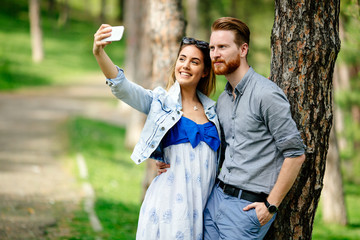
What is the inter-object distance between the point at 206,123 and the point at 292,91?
2.26 feet

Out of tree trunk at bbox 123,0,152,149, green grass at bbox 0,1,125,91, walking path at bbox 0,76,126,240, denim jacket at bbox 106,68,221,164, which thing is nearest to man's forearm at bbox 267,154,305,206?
denim jacket at bbox 106,68,221,164

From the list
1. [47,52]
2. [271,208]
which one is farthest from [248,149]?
[47,52]

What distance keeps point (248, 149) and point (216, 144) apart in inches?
15.6

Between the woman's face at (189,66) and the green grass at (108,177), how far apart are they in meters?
3.15

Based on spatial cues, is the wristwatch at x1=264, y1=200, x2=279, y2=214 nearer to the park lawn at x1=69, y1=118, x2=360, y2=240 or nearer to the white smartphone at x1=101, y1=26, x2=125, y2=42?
the white smartphone at x1=101, y1=26, x2=125, y2=42

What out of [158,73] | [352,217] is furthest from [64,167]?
[352,217]

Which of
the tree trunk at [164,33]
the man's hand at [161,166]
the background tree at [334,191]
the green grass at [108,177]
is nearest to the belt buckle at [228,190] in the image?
the man's hand at [161,166]

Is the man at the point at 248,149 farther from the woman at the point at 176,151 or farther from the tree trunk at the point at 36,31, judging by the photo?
the tree trunk at the point at 36,31

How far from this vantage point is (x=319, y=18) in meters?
3.07

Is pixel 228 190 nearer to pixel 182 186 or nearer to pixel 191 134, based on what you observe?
pixel 182 186

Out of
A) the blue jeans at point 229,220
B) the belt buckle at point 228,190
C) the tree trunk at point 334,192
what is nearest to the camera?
the blue jeans at point 229,220

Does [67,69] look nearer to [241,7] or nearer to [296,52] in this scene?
[241,7]

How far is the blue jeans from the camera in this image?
282 cm

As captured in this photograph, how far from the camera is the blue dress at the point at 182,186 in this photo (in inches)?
122
